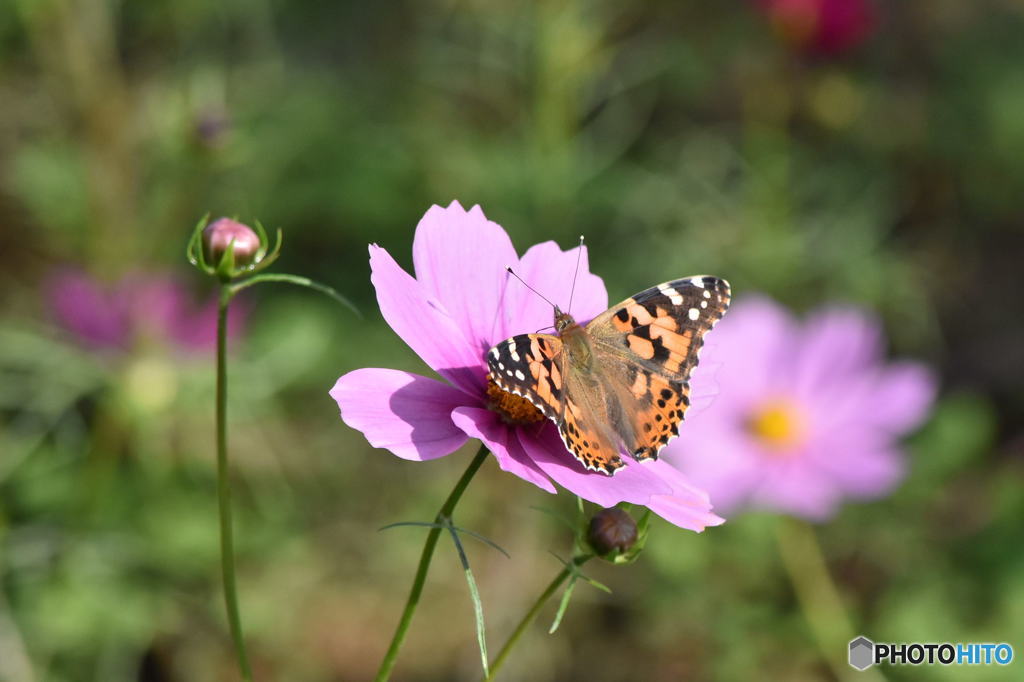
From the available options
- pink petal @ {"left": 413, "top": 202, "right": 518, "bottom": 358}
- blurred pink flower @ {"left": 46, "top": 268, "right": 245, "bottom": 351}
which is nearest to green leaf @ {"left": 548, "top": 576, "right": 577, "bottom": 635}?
pink petal @ {"left": 413, "top": 202, "right": 518, "bottom": 358}

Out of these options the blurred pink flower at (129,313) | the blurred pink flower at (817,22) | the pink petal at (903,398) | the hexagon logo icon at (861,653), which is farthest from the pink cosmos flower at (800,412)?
the blurred pink flower at (129,313)

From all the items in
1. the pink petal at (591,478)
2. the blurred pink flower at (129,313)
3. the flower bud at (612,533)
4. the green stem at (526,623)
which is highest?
the pink petal at (591,478)

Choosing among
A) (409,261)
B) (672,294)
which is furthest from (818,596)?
(672,294)

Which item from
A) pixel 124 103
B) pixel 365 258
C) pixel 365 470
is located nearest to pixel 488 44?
pixel 365 258

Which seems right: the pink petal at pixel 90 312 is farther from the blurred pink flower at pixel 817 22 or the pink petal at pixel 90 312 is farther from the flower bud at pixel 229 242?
the blurred pink flower at pixel 817 22

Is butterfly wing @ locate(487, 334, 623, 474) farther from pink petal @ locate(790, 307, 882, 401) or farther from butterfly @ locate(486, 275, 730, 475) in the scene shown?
pink petal @ locate(790, 307, 882, 401)
